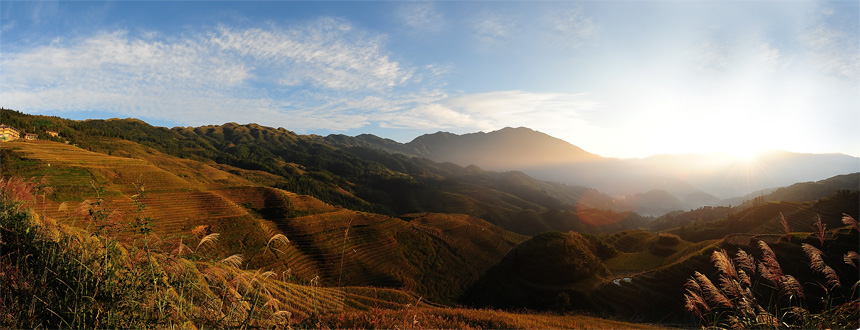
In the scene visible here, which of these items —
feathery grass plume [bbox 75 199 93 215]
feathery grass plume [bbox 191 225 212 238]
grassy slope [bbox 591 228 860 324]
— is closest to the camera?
feathery grass plume [bbox 75 199 93 215]

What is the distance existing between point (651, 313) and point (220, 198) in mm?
83227

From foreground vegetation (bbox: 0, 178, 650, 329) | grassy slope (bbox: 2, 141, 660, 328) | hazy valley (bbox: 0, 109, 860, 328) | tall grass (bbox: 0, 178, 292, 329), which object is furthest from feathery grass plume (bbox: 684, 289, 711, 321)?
grassy slope (bbox: 2, 141, 660, 328)

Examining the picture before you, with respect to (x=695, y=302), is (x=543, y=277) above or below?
below

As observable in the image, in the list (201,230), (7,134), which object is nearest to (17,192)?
(201,230)

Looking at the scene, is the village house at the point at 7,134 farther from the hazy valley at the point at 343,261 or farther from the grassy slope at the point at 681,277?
the grassy slope at the point at 681,277

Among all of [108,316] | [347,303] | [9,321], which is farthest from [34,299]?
[347,303]

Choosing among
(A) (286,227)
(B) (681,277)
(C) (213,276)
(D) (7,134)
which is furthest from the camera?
(D) (7,134)

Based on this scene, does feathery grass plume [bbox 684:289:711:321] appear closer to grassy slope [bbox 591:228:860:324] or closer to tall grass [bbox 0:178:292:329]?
tall grass [bbox 0:178:292:329]

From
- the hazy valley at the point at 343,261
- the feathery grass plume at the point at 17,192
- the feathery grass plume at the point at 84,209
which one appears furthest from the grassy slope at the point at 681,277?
the feathery grass plume at the point at 17,192

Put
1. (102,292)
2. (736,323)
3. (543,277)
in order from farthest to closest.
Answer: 1. (543,277)
2. (736,323)
3. (102,292)

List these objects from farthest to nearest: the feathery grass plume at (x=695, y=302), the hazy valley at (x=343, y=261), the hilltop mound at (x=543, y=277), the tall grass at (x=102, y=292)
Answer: the hilltop mound at (x=543, y=277), the hazy valley at (x=343, y=261), the feathery grass plume at (x=695, y=302), the tall grass at (x=102, y=292)

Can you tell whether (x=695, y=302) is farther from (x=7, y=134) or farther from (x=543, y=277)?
(x=7, y=134)

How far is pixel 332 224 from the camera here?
247 feet

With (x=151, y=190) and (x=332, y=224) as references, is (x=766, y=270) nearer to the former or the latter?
(x=332, y=224)
